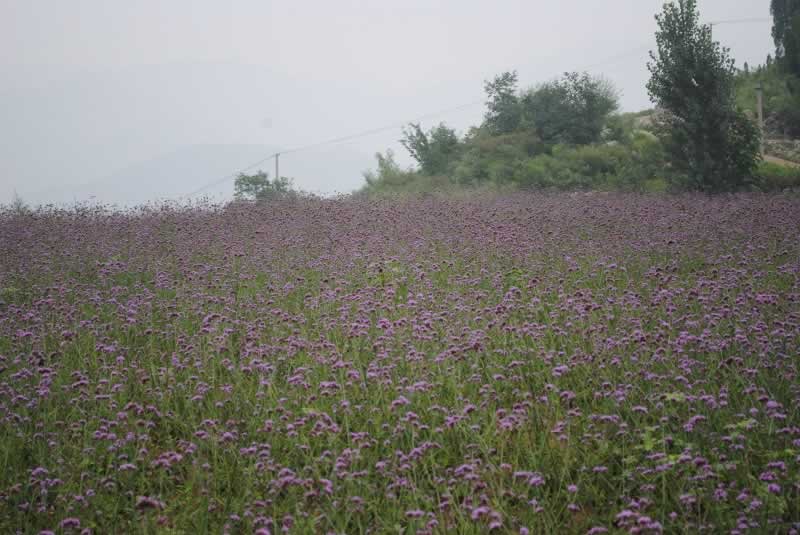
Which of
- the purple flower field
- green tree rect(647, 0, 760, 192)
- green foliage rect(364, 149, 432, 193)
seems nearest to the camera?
the purple flower field

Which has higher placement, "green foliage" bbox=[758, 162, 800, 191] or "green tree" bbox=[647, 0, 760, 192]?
"green tree" bbox=[647, 0, 760, 192]

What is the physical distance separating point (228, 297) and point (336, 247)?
2.42 meters

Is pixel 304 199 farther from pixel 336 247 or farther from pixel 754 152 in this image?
pixel 754 152

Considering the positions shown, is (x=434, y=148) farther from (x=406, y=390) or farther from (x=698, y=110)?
(x=406, y=390)

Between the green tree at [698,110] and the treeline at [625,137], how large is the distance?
0.08 feet

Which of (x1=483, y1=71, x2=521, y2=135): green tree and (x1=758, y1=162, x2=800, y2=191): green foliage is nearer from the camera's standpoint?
(x1=758, y1=162, x2=800, y2=191): green foliage

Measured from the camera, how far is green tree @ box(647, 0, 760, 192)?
16.2 m

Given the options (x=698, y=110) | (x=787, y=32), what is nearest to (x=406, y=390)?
(x=698, y=110)

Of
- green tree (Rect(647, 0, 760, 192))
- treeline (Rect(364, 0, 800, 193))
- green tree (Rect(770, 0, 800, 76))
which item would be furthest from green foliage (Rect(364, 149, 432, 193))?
green tree (Rect(770, 0, 800, 76))

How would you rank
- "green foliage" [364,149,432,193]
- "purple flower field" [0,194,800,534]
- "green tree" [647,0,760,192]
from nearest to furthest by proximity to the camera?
"purple flower field" [0,194,800,534] → "green tree" [647,0,760,192] → "green foliage" [364,149,432,193]

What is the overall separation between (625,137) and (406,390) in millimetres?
25009

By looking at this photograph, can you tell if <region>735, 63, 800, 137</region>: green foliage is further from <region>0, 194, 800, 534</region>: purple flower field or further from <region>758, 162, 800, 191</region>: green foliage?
<region>0, 194, 800, 534</region>: purple flower field

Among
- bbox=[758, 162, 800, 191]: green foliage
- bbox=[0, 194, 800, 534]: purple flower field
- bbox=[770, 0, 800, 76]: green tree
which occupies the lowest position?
bbox=[0, 194, 800, 534]: purple flower field

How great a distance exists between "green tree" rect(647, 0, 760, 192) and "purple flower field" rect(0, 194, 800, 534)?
336 inches
